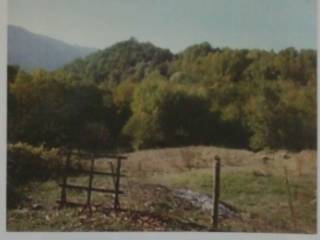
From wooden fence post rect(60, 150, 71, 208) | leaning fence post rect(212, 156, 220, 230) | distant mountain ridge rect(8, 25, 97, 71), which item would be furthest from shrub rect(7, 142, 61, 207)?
leaning fence post rect(212, 156, 220, 230)

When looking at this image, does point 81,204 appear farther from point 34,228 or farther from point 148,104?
point 148,104

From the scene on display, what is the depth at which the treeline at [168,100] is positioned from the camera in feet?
3.25

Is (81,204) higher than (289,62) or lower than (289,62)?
lower

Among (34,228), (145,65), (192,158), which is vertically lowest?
(34,228)

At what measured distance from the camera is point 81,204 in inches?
38.6

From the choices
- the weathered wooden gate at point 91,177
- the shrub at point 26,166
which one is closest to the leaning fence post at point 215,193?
the weathered wooden gate at point 91,177

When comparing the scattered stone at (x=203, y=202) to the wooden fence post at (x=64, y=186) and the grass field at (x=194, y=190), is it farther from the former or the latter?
the wooden fence post at (x=64, y=186)

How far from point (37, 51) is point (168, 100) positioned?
23cm

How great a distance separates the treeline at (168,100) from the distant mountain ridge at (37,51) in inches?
0.6

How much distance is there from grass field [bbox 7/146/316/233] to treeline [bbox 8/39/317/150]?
35 millimetres

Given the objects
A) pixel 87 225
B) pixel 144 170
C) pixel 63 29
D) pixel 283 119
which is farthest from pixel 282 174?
pixel 63 29

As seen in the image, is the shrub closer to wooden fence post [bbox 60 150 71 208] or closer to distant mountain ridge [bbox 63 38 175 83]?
wooden fence post [bbox 60 150 71 208]

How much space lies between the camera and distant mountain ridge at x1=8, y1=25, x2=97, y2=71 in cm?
98

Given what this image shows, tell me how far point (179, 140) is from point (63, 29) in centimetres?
27
